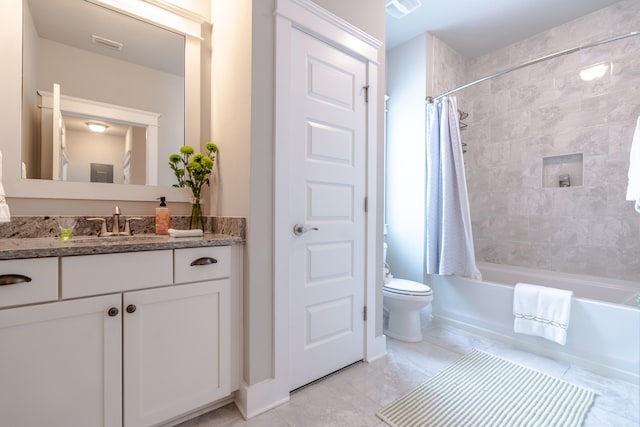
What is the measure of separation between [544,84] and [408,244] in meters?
2.04

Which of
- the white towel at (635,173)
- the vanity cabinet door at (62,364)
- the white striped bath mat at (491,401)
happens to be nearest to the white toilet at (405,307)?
the white striped bath mat at (491,401)

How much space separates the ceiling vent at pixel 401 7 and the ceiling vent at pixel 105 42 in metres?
1.89

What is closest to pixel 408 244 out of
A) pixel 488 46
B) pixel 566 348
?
pixel 566 348

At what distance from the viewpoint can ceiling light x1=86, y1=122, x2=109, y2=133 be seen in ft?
5.00

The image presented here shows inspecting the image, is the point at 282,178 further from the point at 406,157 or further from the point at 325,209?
the point at 406,157

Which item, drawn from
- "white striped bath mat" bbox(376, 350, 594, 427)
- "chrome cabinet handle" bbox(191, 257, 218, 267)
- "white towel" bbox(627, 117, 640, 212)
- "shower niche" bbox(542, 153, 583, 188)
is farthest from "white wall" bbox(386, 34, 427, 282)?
"chrome cabinet handle" bbox(191, 257, 218, 267)

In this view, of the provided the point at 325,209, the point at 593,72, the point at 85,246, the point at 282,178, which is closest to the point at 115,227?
the point at 85,246

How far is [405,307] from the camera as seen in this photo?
Answer: 2.18 meters

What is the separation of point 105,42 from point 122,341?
155 cm

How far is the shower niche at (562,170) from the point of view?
2596 mm

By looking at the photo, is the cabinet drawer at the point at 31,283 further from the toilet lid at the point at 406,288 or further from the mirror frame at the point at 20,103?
the toilet lid at the point at 406,288

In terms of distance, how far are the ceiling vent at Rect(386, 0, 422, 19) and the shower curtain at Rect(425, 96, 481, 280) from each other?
77 cm

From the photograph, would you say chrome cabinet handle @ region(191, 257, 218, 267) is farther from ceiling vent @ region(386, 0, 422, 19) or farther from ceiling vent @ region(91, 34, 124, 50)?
ceiling vent @ region(386, 0, 422, 19)

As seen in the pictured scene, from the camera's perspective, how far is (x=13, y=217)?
131cm
